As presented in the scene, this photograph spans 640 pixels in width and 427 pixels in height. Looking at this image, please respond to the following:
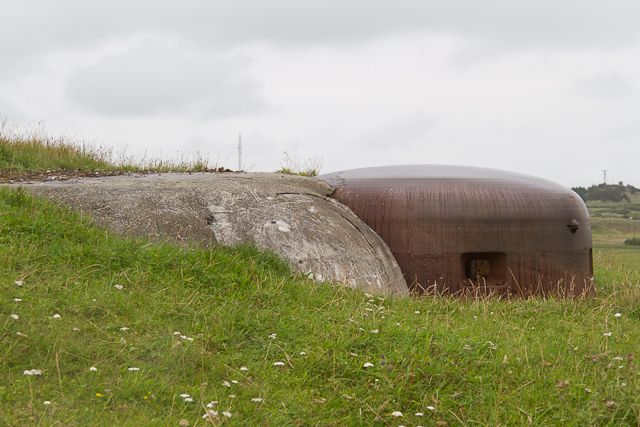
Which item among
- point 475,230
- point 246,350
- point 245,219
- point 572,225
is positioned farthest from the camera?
point 572,225

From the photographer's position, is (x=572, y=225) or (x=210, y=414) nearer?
(x=210, y=414)

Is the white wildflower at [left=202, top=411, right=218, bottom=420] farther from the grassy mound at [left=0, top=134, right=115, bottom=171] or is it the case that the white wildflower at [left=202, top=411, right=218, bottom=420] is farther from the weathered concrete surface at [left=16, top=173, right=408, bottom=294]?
the grassy mound at [left=0, top=134, right=115, bottom=171]

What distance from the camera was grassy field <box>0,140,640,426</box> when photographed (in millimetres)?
4074

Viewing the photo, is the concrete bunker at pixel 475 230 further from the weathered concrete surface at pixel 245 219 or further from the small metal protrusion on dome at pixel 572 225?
the weathered concrete surface at pixel 245 219

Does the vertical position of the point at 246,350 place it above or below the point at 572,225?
below

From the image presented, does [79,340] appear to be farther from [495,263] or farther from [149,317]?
[495,263]

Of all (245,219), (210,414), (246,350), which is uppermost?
(245,219)

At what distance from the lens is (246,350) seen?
15.8 ft

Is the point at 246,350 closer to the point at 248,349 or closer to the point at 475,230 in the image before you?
the point at 248,349

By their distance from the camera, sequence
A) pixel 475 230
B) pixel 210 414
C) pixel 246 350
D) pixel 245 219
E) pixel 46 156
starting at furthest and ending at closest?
1. pixel 46 156
2. pixel 475 230
3. pixel 245 219
4. pixel 246 350
5. pixel 210 414

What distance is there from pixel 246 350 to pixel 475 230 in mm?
3765

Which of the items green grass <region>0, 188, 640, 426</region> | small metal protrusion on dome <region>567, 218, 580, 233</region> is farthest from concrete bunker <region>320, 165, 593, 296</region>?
green grass <region>0, 188, 640, 426</region>

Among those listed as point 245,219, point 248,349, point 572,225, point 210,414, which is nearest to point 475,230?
point 572,225

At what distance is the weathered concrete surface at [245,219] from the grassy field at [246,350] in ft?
1.38
